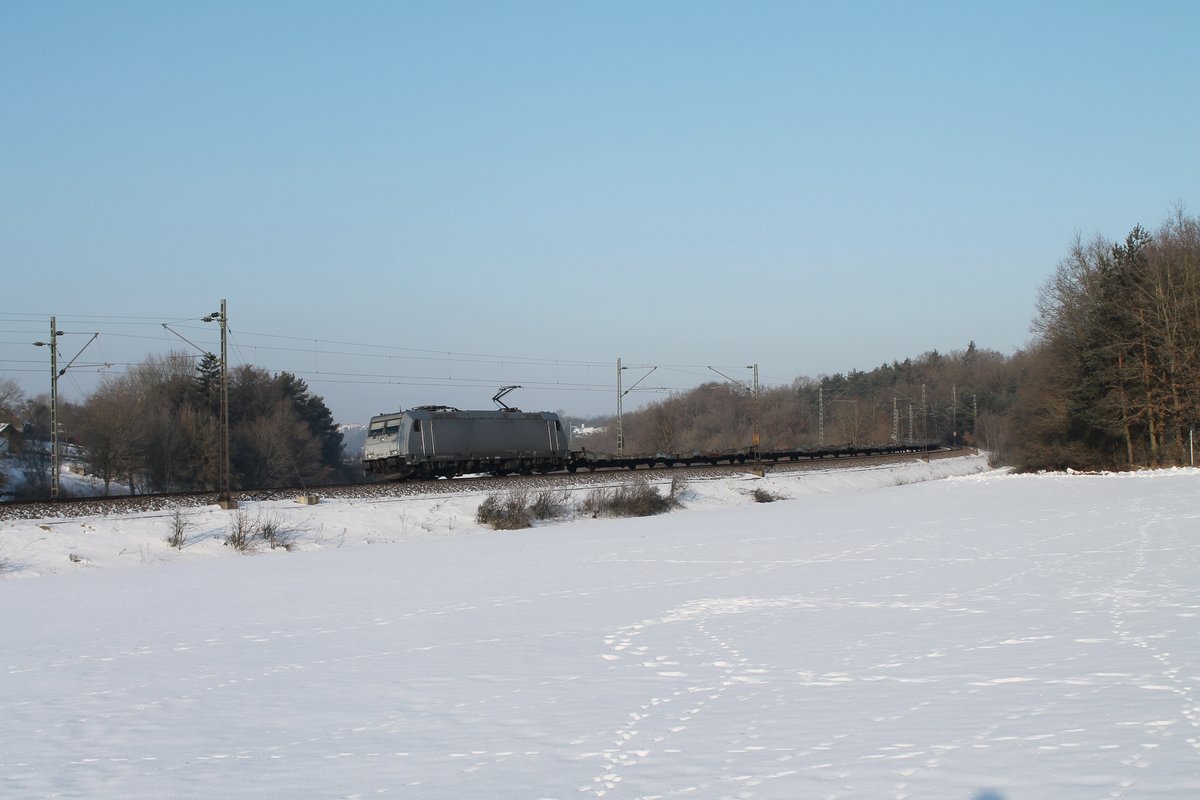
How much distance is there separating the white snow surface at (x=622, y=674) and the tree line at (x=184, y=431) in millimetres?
42743

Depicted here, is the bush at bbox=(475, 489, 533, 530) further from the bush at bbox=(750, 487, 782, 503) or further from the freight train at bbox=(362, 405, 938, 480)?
the bush at bbox=(750, 487, 782, 503)

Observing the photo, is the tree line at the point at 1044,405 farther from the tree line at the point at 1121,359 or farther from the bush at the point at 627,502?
the bush at the point at 627,502

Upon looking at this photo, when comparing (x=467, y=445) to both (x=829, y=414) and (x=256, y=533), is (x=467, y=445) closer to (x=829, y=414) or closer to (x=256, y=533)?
(x=256, y=533)

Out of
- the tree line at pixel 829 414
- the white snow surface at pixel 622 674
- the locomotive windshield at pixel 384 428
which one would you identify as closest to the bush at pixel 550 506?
the locomotive windshield at pixel 384 428

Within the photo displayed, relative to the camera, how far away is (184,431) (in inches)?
2554

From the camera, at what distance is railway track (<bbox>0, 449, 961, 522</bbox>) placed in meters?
24.2

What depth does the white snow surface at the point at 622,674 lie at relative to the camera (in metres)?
6.47

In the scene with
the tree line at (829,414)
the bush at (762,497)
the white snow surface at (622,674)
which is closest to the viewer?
the white snow surface at (622,674)

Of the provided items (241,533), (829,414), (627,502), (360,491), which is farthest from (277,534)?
(829,414)

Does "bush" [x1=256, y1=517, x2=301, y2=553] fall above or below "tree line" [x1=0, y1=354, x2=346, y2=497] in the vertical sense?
below

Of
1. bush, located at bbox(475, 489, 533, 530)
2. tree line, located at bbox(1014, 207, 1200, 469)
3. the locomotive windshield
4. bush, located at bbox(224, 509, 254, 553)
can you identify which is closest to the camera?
bush, located at bbox(224, 509, 254, 553)

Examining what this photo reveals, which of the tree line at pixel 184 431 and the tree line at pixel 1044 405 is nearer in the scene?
the tree line at pixel 1044 405

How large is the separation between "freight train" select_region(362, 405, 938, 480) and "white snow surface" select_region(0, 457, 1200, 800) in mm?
18584

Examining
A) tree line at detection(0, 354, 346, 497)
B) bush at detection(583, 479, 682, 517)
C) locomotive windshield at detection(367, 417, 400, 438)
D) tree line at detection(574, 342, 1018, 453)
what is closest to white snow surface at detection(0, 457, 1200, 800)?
bush at detection(583, 479, 682, 517)
